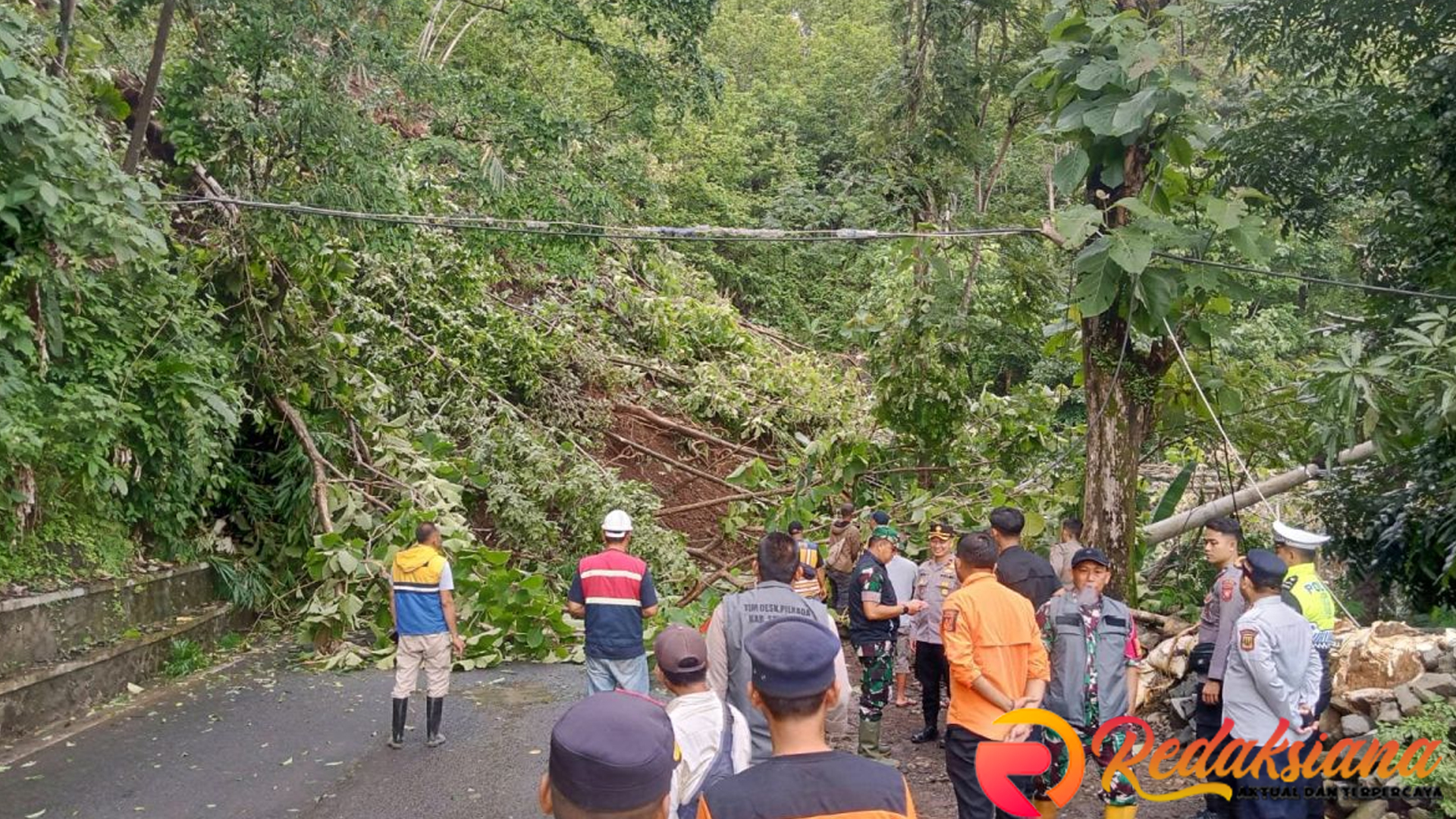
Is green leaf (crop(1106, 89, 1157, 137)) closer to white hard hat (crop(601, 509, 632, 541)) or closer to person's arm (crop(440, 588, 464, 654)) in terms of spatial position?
A: white hard hat (crop(601, 509, 632, 541))

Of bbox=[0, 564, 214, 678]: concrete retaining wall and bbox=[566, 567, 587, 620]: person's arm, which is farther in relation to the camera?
bbox=[0, 564, 214, 678]: concrete retaining wall

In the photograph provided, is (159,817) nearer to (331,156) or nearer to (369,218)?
(369,218)

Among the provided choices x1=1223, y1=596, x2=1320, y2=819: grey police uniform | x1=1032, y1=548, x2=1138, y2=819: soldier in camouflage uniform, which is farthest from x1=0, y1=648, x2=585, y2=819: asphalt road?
x1=1223, y1=596, x2=1320, y2=819: grey police uniform

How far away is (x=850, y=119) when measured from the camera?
28.5m

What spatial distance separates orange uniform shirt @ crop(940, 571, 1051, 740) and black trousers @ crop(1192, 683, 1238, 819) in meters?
1.32

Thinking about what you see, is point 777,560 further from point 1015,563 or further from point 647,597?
point 1015,563

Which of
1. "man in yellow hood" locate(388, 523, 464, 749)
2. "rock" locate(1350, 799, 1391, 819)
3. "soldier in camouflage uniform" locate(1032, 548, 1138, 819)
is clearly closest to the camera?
"soldier in camouflage uniform" locate(1032, 548, 1138, 819)

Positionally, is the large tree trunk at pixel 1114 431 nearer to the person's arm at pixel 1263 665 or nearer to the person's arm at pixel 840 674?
the person's arm at pixel 1263 665

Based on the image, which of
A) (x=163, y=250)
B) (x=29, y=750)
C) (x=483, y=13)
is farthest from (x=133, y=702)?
(x=483, y=13)

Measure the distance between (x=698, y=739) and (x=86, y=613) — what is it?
21.2ft

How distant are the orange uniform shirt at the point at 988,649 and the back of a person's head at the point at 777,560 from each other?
0.72 m

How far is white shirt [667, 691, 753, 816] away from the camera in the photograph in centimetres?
347

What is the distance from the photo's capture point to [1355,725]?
6281mm

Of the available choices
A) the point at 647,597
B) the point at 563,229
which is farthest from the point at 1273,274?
the point at 563,229
